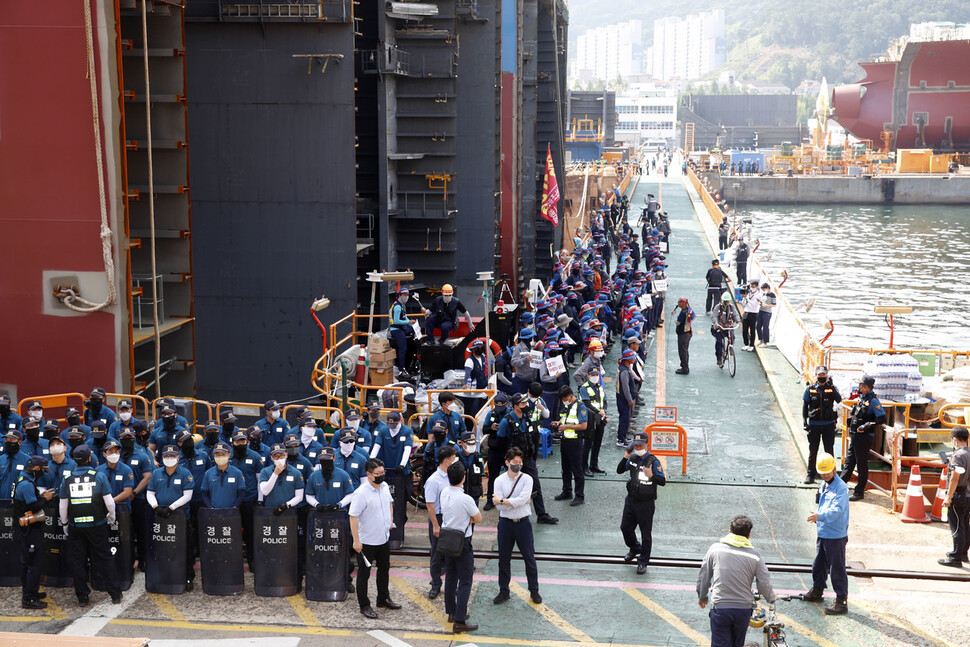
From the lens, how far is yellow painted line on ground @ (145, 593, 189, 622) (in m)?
10.7

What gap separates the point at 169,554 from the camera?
36.9 feet

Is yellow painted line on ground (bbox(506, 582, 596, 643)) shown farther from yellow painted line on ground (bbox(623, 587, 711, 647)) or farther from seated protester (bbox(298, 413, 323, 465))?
seated protester (bbox(298, 413, 323, 465))

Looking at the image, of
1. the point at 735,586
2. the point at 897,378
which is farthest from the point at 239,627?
the point at 897,378

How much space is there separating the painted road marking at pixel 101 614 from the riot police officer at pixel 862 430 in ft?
29.6

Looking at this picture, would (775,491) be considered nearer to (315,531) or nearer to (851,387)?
(851,387)

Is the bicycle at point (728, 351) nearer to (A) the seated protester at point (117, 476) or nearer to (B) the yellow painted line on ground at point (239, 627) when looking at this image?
(B) the yellow painted line on ground at point (239, 627)

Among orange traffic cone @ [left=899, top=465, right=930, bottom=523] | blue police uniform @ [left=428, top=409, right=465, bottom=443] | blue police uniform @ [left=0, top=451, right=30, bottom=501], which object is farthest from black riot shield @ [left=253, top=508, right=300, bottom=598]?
orange traffic cone @ [left=899, top=465, right=930, bottom=523]

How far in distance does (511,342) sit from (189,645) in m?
14.4

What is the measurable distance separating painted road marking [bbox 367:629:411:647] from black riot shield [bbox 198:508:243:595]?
1816mm

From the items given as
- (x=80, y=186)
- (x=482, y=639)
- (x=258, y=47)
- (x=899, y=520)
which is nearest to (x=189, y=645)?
(x=482, y=639)

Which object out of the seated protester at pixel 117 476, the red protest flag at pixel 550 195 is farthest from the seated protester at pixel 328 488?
the red protest flag at pixel 550 195

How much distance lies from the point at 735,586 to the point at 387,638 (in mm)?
3496

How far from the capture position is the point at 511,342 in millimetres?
23719

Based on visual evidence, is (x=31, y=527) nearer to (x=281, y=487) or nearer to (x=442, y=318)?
(x=281, y=487)
